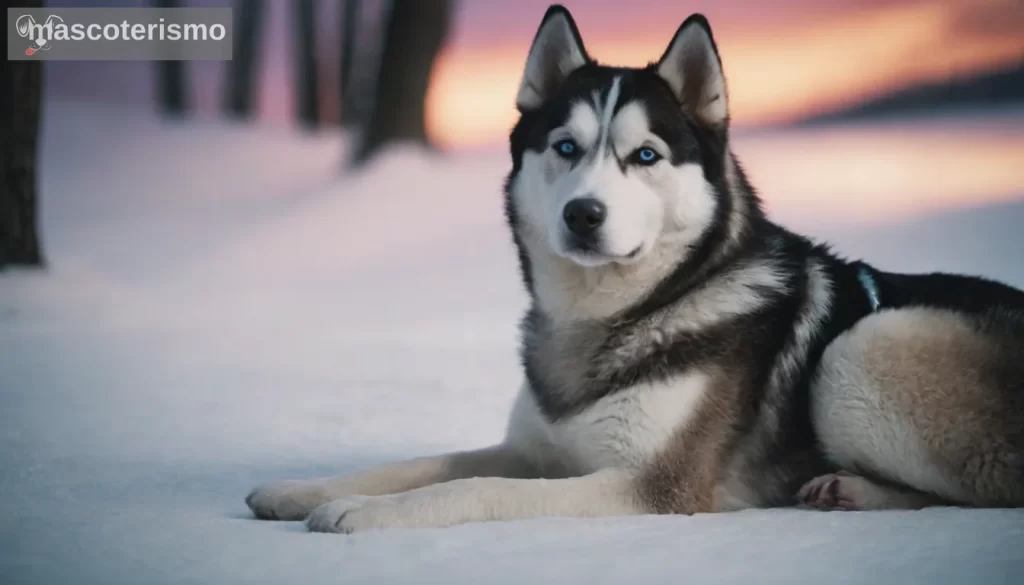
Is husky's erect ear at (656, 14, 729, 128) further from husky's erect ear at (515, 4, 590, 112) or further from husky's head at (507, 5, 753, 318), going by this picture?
husky's erect ear at (515, 4, 590, 112)

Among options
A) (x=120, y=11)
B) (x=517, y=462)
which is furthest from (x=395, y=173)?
(x=517, y=462)

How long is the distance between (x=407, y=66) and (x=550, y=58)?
8023mm

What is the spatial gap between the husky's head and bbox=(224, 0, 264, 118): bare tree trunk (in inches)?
546

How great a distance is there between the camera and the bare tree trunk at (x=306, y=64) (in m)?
16.4

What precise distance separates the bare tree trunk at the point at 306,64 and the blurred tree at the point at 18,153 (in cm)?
870

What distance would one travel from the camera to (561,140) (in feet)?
10.1

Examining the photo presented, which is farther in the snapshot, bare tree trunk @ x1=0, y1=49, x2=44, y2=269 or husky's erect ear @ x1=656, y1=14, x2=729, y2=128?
bare tree trunk @ x1=0, y1=49, x2=44, y2=269

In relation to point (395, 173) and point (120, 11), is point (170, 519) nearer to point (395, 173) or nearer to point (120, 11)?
point (120, 11)

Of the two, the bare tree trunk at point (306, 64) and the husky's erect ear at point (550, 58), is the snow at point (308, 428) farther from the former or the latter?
the bare tree trunk at point (306, 64)

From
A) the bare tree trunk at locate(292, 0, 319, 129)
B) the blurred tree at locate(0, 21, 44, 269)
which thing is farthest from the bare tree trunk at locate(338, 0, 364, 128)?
the blurred tree at locate(0, 21, 44, 269)

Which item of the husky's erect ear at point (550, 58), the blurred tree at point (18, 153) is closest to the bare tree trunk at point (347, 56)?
the blurred tree at point (18, 153)

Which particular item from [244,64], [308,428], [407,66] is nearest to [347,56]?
[244,64]

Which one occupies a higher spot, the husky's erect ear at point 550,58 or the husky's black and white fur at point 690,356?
the husky's erect ear at point 550,58

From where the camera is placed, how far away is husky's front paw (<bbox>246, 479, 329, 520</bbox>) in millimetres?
2928
